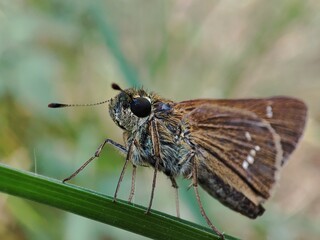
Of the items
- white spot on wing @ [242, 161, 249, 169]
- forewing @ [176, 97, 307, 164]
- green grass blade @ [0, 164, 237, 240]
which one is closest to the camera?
green grass blade @ [0, 164, 237, 240]

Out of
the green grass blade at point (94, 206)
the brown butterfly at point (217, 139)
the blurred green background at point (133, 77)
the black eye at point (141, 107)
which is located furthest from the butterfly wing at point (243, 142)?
the green grass blade at point (94, 206)

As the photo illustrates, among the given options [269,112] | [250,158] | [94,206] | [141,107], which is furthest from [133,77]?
[94,206]

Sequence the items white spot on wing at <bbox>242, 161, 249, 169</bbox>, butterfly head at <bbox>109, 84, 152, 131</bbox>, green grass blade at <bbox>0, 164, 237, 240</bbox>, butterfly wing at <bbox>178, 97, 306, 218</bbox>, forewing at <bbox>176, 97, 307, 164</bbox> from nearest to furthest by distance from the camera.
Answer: green grass blade at <bbox>0, 164, 237, 240</bbox>
butterfly head at <bbox>109, 84, 152, 131</bbox>
butterfly wing at <bbox>178, 97, 306, 218</bbox>
white spot on wing at <bbox>242, 161, 249, 169</bbox>
forewing at <bbox>176, 97, 307, 164</bbox>

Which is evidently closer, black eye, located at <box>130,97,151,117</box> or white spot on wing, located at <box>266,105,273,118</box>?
black eye, located at <box>130,97,151,117</box>

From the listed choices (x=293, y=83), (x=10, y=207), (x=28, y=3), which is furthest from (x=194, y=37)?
(x=10, y=207)

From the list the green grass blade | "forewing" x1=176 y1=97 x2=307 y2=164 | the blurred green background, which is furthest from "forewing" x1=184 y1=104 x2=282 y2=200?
the green grass blade

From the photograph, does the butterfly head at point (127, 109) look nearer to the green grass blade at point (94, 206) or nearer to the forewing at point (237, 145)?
the forewing at point (237, 145)

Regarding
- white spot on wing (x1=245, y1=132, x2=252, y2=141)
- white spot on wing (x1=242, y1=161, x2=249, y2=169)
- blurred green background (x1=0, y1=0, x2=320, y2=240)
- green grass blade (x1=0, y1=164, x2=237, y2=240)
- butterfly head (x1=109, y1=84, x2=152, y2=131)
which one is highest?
blurred green background (x1=0, y1=0, x2=320, y2=240)

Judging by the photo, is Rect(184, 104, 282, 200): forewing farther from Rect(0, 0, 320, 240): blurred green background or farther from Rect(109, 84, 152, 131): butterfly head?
Rect(0, 0, 320, 240): blurred green background

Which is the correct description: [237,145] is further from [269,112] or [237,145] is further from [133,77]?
[133,77]

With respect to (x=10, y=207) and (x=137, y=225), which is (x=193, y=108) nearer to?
(x=137, y=225)
